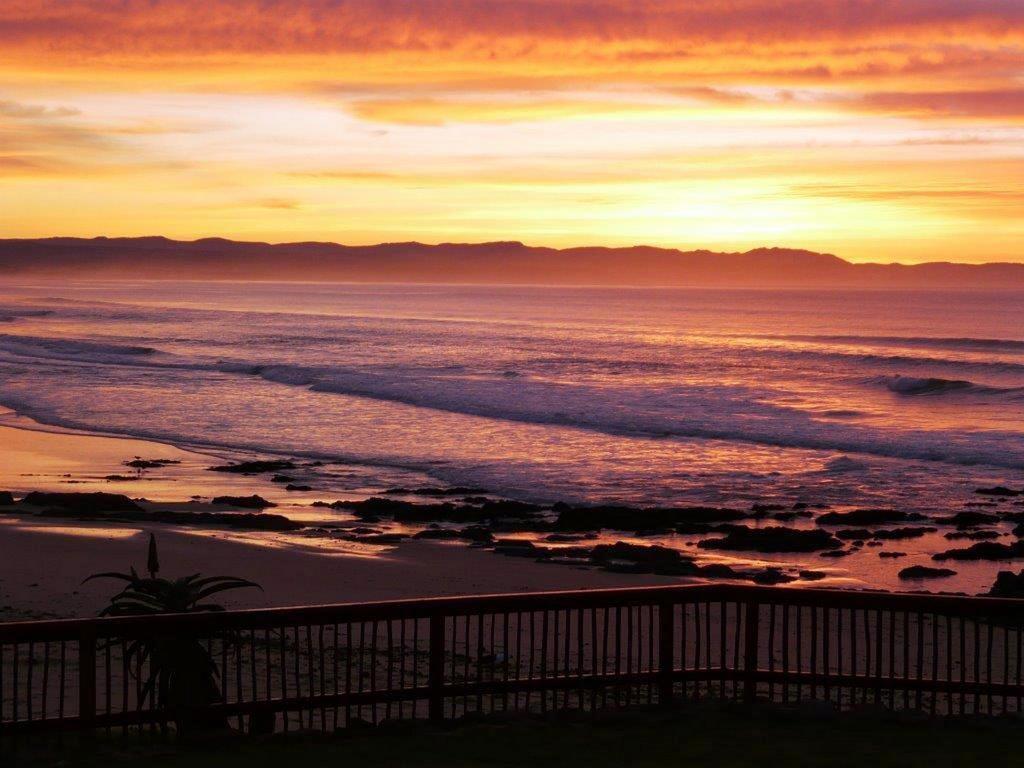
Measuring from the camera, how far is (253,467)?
→ 28.3 metres

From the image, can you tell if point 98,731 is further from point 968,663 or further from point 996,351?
point 996,351

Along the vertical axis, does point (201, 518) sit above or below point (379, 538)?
above

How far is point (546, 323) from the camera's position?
123 metres

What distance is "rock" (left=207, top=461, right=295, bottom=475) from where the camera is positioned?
91.8ft

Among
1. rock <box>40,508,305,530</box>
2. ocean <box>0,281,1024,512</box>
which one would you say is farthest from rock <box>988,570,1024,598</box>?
rock <box>40,508,305,530</box>

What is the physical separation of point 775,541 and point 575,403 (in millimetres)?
25354

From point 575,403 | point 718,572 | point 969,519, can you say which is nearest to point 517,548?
point 718,572

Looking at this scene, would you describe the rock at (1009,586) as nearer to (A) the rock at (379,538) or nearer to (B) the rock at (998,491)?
(A) the rock at (379,538)

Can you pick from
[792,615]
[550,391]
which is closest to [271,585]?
[792,615]

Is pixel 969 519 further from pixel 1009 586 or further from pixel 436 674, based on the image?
pixel 436 674

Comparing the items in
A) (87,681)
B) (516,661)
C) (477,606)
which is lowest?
(516,661)

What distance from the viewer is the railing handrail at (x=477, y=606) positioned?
7.61 m

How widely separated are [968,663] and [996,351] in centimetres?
7098

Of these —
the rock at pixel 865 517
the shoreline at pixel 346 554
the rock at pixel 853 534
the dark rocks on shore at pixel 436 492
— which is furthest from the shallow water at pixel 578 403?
the shoreline at pixel 346 554
